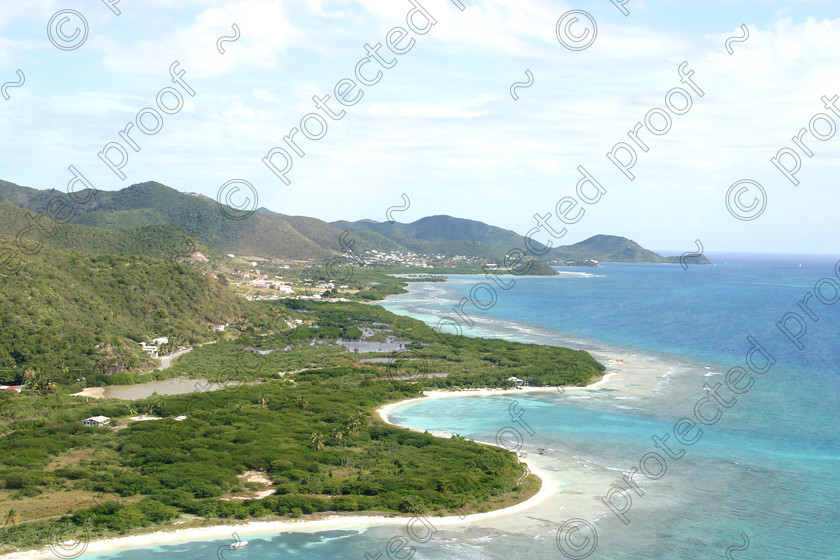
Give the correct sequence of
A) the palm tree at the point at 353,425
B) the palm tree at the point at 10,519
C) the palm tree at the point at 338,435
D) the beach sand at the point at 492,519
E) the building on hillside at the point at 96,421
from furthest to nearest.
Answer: the palm tree at the point at 353,425 < the building on hillside at the point at 96,421 < the palm tree at the point at 338,435 < the beach sand at the point at 492,519 < the palm tree at the point at 10,519

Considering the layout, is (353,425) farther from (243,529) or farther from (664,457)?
(664,457)

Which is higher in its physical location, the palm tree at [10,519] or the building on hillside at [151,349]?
the building on hillside at [151,349]

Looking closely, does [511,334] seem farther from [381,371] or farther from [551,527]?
[551,527]

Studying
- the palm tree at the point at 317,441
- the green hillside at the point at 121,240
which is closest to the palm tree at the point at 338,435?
the palm tree at the point at 317,441

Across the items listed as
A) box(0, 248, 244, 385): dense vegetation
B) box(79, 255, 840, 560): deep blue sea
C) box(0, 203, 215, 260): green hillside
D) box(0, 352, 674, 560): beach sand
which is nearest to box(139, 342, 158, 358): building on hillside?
box(0, 248, 244, 385): dense vegetation

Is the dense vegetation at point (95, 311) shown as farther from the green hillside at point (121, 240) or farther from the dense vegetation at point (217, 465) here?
the green hillside at point (121, 240)

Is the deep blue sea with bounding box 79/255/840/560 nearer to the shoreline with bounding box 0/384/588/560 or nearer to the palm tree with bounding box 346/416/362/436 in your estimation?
the shoreline with bounding box 0/384/588/560

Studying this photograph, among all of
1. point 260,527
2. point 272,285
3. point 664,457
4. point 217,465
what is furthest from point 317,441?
point 272,285
